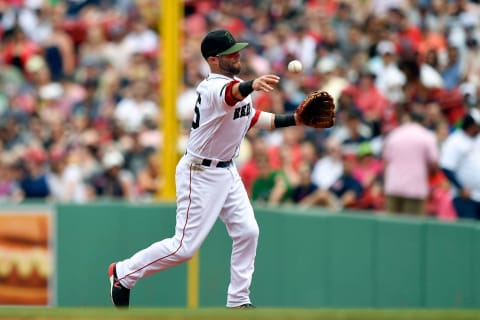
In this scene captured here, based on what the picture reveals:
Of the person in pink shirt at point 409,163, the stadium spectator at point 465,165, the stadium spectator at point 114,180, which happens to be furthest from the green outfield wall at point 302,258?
the stadium spectator at point 114,180

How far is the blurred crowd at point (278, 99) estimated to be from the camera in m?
14.3

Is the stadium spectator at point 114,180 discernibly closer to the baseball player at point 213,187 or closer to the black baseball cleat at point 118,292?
the black baseball cleat at point 118,292

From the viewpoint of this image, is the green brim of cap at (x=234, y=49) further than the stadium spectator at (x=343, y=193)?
No

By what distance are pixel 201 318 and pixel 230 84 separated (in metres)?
3.33

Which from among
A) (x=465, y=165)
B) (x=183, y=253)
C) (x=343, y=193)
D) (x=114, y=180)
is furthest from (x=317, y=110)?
(x=114, y=180)

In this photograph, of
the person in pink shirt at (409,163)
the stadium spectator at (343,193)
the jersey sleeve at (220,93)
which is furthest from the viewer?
the stadium spectator at (343,193)

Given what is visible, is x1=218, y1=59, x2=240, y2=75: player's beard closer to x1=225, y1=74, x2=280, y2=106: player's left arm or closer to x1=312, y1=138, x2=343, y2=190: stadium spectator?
x1=225, y1=74, x2=280, y2=106: player's left arm

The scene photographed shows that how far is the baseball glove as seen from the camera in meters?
9.84

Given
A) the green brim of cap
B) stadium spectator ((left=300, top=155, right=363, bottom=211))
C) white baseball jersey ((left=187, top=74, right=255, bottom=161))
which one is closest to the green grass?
white baseball jersey ((left=187, top=74, right=255, bottom=161))

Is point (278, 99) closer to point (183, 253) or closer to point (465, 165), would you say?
point (465, 165)

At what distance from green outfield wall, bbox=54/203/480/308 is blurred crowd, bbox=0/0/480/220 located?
0.92m

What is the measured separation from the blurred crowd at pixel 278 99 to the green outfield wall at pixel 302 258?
0.92 m

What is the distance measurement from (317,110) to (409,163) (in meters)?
4.15

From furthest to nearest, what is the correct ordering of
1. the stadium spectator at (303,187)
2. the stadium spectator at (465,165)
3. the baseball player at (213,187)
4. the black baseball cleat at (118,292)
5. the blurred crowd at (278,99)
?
the stadium spectator at (303,187), the blurred crowd at (278,99), the stadium spectator at (465,165), the black baseball cleat at (118,292), the baseball player at (213,187)
